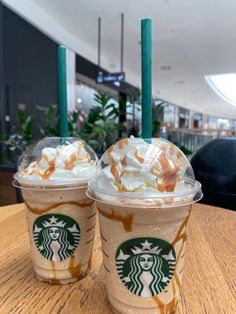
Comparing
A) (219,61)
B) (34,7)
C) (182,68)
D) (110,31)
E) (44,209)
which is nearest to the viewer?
(44,209)

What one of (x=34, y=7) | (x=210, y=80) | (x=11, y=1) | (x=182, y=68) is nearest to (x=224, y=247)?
(x=11, y=1)

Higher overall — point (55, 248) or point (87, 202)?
point (87, 202)

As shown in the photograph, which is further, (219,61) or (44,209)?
(219,61)

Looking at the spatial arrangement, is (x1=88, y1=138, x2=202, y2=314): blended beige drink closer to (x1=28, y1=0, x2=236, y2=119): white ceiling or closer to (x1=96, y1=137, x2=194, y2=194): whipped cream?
(x1=96, y1=137, x2=194, y2=194): whipped cream

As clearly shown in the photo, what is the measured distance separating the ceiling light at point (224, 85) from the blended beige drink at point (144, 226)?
11.9 m

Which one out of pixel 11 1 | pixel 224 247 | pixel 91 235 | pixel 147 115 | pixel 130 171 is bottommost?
pixel 224 247

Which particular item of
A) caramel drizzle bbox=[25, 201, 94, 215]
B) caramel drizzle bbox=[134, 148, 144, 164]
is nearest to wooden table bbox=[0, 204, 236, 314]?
caramel drizzle bbox=[25, 201, 94, 215]

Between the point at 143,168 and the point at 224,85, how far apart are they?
50.0 ft

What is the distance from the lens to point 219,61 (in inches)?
351

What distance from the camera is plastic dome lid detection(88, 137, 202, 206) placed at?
1.62 ft

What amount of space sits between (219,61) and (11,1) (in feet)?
21.9

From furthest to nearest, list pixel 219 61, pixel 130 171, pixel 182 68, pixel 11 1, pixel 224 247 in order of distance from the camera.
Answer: pixel 182 68 → pixel 219 61 → pixel 11 1 → pixel 224 247 → pixel 130 171

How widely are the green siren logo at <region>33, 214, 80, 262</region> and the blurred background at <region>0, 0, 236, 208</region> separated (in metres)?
1.28

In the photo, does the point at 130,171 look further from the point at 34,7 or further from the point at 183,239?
the point at 34,7
